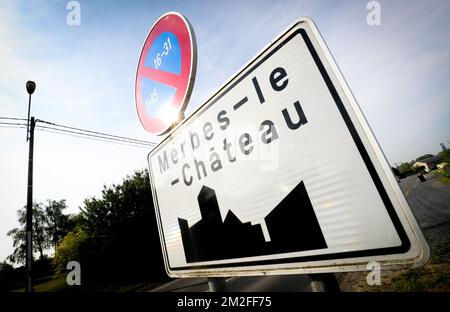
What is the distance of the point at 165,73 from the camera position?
1.58 m

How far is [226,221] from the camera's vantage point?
0.91 m

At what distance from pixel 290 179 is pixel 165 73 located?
126 cm

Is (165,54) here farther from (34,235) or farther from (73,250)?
(34,235)

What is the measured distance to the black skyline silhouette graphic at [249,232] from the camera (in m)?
0.67

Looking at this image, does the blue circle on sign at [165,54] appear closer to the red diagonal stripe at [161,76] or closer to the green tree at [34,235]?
the red diagonal stripe at [161,76]

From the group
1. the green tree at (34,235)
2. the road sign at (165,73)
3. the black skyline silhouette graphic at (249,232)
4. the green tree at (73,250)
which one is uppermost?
the green tree at (34,235)

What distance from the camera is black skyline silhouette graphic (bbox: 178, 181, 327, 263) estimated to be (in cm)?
67

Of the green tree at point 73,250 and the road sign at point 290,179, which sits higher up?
the green tree at point 73,250

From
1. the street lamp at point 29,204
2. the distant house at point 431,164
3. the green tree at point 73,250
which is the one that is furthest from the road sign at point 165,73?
the distant house at point 431,164

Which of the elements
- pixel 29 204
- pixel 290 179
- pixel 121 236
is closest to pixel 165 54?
pixel 290 179

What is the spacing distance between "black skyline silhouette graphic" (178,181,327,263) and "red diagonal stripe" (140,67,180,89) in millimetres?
835
